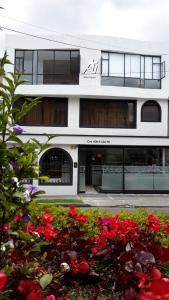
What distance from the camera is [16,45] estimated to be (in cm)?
2694

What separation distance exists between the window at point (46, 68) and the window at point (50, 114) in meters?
1.40

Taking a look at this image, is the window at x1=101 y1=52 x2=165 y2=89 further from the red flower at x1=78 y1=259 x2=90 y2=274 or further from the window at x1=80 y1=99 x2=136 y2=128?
the red flower at x1=78 y1=259 x2=90 y2=274

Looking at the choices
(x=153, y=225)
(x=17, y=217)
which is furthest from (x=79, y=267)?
(x=153, y=225)

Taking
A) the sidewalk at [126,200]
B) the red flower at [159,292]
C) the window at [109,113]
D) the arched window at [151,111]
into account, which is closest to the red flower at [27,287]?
the red flower at [159,292]

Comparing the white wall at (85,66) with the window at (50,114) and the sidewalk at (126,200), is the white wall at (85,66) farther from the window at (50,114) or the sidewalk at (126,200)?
the sidewalk at (126,200)

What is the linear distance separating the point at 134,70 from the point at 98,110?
12.4 ft

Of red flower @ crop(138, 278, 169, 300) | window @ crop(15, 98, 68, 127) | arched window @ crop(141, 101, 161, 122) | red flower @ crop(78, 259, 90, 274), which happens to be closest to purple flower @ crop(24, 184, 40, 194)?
red flower @ crop(78, 259, 90, 274)

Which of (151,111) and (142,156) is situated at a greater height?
(151,111)

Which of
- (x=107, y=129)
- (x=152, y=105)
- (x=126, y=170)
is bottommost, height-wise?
(x=126, y=170)

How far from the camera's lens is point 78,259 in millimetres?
4387

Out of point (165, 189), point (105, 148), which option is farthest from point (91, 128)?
point (165, 189)

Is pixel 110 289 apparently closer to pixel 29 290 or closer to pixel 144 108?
pixel 29 290

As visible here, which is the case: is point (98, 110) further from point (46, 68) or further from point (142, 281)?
point (142, 281)

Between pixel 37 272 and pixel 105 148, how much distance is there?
79.3ft
